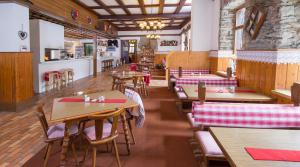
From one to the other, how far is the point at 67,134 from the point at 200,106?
1.54 metres

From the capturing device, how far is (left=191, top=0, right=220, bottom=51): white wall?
8.24m

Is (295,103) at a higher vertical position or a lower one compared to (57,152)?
higher

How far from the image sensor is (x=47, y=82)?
834cm

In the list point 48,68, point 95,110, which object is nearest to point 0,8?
point 48,68

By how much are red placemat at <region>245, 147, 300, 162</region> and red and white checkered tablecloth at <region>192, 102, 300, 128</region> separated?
1079mm

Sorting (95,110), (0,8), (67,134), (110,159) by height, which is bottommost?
(110,159)

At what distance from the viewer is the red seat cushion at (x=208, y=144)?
241cm

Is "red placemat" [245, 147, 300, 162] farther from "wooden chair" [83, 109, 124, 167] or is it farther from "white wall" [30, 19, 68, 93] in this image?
"white wall" [30, 19, 68, 93]

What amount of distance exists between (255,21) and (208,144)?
3031 millimetres

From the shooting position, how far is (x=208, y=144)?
2.56 metres

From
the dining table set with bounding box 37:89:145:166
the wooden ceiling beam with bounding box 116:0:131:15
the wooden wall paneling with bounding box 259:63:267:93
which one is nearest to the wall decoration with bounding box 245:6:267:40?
the wooden wall paneling with bounding box 259:63:267:93

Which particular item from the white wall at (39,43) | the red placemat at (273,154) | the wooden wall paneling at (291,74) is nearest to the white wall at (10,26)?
the white wall at (39,43)

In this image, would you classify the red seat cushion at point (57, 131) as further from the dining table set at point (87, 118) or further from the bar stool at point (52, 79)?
the bar stool at point (52, 79)

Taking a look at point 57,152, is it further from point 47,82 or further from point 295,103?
point 47,82
